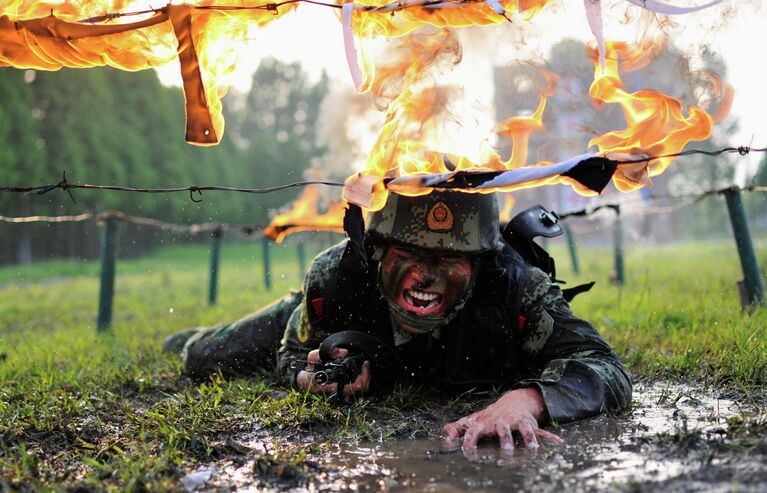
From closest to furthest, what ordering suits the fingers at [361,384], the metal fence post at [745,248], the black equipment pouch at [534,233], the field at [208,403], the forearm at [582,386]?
the field at [208,403] < the forearm at [582,386] < the fingers at [361,384] < the black equipment pouch at [534,233] < the metal fence post at [745,248]

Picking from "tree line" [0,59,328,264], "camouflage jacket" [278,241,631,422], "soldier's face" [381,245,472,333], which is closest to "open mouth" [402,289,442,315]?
"soldier's face" [381,245,472,333]

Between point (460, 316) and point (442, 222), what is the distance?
542 mm

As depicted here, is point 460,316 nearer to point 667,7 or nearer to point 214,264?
point 667,7

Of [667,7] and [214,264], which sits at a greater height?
[667,7]

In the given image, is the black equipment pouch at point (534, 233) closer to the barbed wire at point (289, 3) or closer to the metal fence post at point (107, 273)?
the barbed wire at point (289, 3)

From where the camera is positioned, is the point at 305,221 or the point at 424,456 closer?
the point at 424,456

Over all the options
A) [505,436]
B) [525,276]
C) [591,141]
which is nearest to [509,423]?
[505,436]

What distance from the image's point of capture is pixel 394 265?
3736 mm

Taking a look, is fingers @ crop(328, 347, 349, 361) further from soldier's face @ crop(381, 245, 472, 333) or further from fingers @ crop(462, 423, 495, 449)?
fingers @ crop(462, 423, 495, 449)

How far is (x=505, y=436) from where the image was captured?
305 centimetres

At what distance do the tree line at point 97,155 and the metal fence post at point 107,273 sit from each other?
1088 centimetres

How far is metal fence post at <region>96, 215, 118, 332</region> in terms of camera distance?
6.89 metres

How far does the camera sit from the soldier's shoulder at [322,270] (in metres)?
4.13

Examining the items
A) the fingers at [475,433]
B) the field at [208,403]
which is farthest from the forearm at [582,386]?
the field at [208,403]
